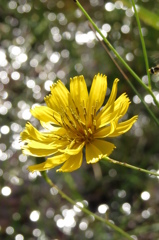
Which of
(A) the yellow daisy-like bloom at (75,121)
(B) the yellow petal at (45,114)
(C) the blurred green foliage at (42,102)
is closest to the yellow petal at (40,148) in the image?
(A) the yellow daisy-like bloom at (75,121)

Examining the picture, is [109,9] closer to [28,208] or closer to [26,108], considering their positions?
[26,108]

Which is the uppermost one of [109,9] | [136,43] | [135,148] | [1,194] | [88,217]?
[109,9]

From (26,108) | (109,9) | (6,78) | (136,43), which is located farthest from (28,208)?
(109,9)

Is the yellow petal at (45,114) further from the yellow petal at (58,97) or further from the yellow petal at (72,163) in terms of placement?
the yellow petal at (72,163)

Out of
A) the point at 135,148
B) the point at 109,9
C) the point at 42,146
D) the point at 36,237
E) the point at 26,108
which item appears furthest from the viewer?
the point at 109,9

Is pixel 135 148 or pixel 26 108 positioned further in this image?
pixel 26 108

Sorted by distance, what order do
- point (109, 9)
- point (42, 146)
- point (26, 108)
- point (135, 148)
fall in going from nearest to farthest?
point (42, 146), point (135, 148), point (26, 108), point (109, 9)
